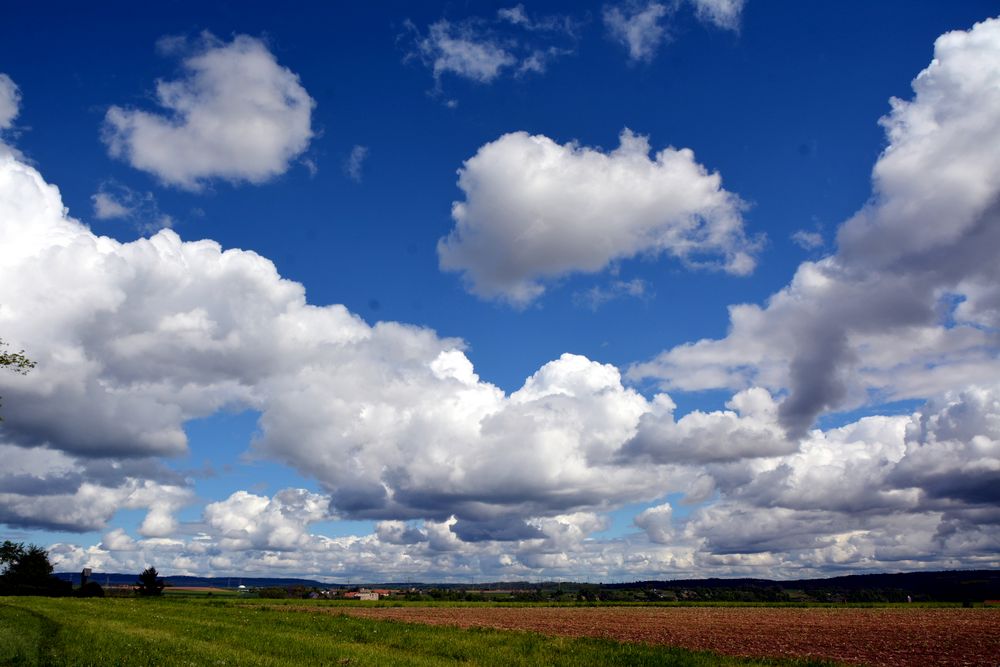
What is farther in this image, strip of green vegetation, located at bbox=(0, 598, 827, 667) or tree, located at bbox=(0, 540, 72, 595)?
tree, located at bbox=(0, 540, 72, 595)

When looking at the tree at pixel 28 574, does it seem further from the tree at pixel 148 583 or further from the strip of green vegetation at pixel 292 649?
the strip of green vegetation at pixel 292 649

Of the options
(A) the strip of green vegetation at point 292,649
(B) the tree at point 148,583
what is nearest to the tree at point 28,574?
(B) the tree at point 148,583

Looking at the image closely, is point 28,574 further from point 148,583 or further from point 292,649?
point 292,649

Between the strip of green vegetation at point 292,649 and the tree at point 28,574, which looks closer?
the strip of green vegetation at point 292,649

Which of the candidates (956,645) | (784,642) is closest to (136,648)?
(784,642)

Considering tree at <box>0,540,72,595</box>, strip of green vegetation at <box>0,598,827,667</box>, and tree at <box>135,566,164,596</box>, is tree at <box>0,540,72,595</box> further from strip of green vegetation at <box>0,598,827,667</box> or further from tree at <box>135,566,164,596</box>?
strip of green vegetation at <box>0,598,827,667</box>

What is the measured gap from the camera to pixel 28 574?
11094 centimetres

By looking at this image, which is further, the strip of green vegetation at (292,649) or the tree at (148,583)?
the tree at (148,583)

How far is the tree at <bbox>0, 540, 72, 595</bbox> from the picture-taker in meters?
108

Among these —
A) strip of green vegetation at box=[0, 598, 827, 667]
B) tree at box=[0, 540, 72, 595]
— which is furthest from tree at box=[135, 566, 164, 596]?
strip of green vegetation at box=[0, 598, 827, 667]

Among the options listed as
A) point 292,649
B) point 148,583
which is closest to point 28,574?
point 148,583

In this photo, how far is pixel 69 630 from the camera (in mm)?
34156

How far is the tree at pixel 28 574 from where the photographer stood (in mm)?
108312

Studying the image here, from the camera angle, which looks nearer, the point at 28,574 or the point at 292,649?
the point at 292,649
